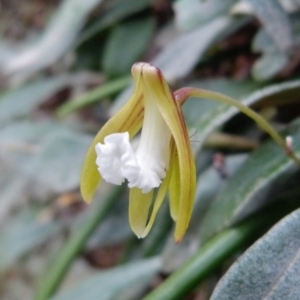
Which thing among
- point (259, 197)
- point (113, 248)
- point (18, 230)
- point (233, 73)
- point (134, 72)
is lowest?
point (113, 248)

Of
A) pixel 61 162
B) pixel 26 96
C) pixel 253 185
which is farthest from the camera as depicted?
pixel 26 96

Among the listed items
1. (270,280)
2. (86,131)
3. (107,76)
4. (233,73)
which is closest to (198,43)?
(233,73)

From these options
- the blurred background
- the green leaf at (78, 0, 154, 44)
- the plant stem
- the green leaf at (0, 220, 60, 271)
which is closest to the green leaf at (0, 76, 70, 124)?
the blurred background

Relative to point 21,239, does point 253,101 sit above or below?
above

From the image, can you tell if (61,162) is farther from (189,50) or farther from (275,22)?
(275,22)

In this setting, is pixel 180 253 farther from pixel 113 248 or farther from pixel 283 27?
pixel 113 248

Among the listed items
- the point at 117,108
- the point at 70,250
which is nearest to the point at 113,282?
the point at 70,250
